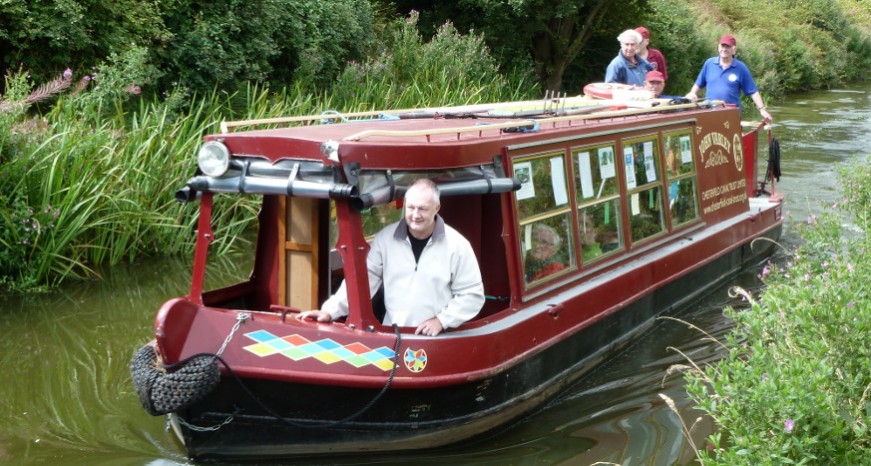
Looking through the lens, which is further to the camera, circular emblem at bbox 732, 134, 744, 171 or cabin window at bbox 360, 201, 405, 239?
circular emblem at bbox 732, 134, 744, 171

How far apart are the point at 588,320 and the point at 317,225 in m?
2.15

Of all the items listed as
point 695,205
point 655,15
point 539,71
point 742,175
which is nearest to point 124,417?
point 695,205

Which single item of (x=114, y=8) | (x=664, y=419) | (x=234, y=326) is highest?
(x=114, y=8)

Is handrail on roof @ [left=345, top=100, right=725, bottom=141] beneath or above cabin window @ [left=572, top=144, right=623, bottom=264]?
above

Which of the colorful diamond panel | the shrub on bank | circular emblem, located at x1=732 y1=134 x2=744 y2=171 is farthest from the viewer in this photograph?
circular emblem, located at x1=732 y1=134 x2=744 y2=171

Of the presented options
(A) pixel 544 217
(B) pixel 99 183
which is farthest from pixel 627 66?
(B) pixel 99 183

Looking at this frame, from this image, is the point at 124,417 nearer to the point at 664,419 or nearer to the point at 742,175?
the point at 664,419

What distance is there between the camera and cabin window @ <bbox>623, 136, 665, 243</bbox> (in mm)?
8039

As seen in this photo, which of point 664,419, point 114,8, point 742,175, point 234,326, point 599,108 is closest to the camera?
point 234,326

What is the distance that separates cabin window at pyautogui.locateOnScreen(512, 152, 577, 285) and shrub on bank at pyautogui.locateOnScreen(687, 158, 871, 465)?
1.67 meters

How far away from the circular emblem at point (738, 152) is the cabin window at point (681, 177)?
1.21 m

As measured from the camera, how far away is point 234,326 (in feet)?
18.2

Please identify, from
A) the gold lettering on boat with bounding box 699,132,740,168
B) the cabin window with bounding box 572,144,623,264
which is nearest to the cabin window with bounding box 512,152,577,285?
the cabin window with bounding box 572,144,623,264

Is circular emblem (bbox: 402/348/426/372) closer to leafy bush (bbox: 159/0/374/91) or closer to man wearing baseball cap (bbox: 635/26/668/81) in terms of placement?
man wearing baseball cap (bbox: 635/26/668/81)
